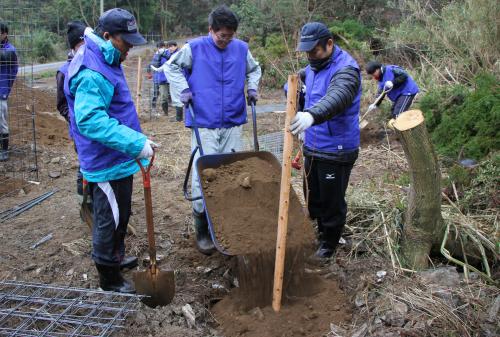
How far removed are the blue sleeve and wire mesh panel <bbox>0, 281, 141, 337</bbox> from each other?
90 centimetres

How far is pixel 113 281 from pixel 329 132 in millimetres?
1803

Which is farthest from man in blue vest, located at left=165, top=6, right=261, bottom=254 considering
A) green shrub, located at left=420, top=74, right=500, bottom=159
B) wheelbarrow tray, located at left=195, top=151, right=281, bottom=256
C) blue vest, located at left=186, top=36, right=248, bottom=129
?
green shrub, located at left=420, top=74, right=500, bottom=159

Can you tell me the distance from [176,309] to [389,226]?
6.19 feet

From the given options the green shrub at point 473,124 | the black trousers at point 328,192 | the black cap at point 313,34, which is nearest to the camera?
the black cap at point 313,34

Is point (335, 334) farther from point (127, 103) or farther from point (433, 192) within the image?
point (127, 103)

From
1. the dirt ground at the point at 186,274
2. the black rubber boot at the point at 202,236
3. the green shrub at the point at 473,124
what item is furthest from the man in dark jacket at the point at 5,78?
the green shrub at the point at 473,124

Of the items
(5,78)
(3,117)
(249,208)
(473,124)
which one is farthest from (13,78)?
(473,124)

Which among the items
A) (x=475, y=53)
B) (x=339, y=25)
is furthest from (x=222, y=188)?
(x=339, y=25)

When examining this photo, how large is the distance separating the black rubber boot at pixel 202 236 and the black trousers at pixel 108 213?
924mm

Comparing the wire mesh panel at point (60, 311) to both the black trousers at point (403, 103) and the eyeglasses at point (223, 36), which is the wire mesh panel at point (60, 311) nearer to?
the eyeglasses at point (223, 36)

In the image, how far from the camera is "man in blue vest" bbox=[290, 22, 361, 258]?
3150 millimetres

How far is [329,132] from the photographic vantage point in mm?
3369

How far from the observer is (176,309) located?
9.78ft

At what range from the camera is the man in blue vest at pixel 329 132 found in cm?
315
